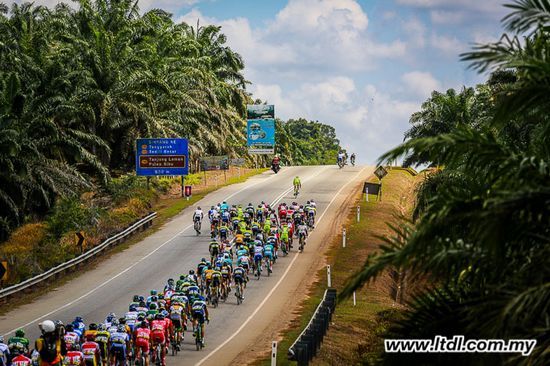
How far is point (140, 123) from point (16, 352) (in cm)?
4341

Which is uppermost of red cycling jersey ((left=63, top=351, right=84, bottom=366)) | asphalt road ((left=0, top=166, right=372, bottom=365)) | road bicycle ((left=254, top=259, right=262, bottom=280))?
red cycling jersey ((left=63, top=351, right=84, bottom=366))

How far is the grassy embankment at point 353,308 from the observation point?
88.5ft

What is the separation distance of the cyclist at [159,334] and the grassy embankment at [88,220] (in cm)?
1652

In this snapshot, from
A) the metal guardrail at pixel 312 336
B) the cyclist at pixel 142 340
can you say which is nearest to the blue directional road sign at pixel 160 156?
the metal guardrail at pixel 312 336

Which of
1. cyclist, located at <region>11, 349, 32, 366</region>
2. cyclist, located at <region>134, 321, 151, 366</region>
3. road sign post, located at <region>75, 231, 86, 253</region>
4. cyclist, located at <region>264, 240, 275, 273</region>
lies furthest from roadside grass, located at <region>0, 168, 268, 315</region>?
cyclist, located at <region>11, 349, 32, 366</region>

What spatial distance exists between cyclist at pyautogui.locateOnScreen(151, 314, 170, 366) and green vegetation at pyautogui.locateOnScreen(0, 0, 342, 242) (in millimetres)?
19354

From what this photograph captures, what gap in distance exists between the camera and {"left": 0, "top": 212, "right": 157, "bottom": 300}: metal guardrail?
36625 millimetres

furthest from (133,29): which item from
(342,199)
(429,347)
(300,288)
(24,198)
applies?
(429,347)

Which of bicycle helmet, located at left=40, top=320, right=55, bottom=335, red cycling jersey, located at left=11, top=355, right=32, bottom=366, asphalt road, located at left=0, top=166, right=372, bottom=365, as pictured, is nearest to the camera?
bicycle helmet, located at left=40, top=320, right=55, bottom=335

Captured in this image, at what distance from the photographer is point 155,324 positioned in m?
→ 24.6

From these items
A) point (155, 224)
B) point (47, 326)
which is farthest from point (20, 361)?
point (155, 224)

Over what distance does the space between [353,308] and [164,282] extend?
9.21 metres

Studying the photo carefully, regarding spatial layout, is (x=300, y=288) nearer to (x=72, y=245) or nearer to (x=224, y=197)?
(x=72, y=245)

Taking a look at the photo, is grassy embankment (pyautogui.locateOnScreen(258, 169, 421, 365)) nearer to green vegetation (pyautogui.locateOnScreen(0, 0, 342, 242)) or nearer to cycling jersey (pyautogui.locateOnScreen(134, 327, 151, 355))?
cycling jersey (pyautogui.locateOnScreen(134, 327, 151, 355))
